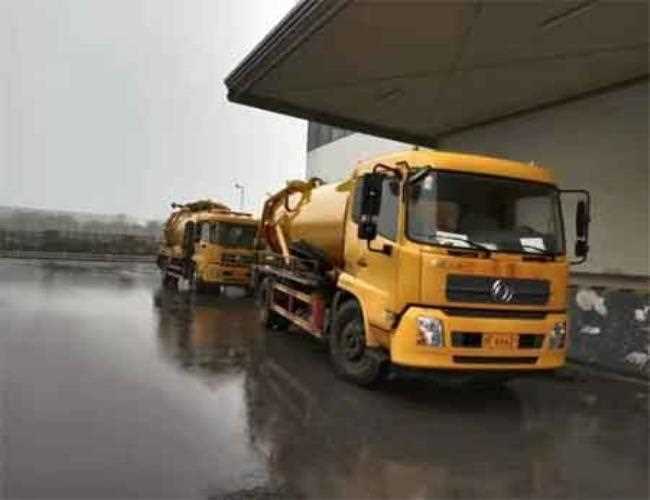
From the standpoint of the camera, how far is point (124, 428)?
236 inches

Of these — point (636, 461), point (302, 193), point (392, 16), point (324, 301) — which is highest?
point (392, 16)

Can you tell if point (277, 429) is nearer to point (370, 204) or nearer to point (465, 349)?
point (465, 349)

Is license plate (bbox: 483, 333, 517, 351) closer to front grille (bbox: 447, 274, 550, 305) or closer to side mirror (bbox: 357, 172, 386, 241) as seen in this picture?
front grille (bbox: 447, 274, 550, 305)

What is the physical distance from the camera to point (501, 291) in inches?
283

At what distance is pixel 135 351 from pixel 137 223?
33.0 m

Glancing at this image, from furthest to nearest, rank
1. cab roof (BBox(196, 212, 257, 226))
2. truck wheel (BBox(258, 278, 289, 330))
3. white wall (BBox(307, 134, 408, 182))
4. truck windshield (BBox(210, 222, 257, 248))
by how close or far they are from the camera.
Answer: white wall (BBox(307, 134, 408, 182))
cab roof (BBox(196, 212, 257, 226))
truck windshield (BBox(210, 222, 257, 248))
truck wheel (BBox(258, 278, 289, 330))

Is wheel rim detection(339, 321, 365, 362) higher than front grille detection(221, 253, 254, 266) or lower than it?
lower

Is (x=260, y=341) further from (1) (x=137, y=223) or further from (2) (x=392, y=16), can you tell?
(1) (x=137, y=223)

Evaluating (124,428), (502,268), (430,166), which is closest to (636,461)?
(502,268)

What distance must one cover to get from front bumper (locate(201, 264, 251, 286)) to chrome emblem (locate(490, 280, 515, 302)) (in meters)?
13.4

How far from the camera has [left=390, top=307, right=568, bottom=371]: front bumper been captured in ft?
23.0

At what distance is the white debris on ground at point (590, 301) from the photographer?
9953 mm

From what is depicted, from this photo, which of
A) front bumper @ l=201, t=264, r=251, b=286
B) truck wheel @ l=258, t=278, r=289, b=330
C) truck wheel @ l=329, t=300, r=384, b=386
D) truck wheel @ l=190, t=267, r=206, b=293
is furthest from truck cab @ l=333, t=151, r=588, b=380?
truck wheel @ l=190, t=267, r=206, b=293

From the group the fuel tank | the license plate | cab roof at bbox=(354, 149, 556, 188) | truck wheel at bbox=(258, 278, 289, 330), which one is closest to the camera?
the license plate
